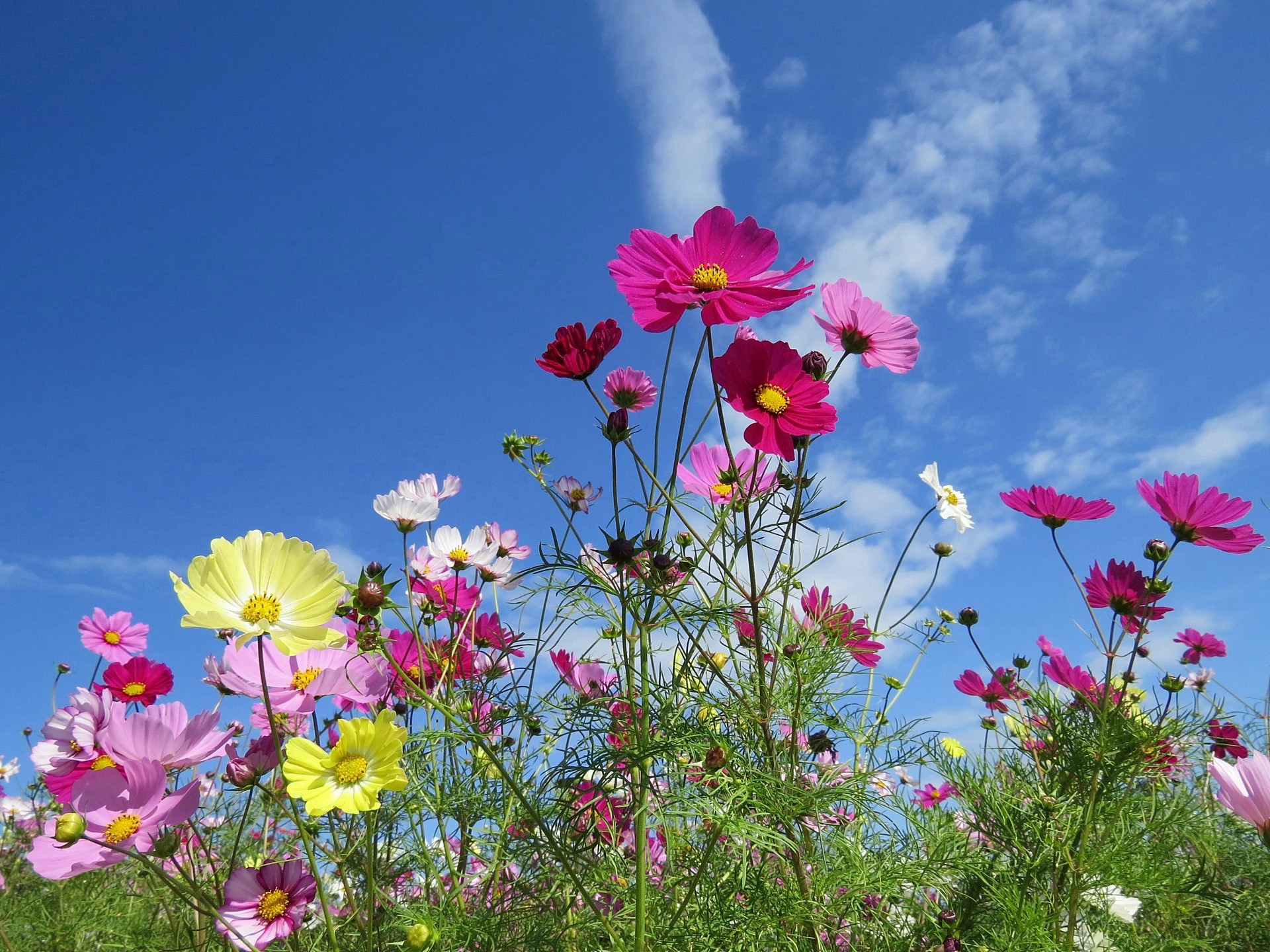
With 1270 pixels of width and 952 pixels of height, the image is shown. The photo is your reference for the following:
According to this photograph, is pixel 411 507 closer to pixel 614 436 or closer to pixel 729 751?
pixel 614 436

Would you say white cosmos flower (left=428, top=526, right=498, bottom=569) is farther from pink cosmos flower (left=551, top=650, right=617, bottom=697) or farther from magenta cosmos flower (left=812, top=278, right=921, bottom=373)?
magenta cosmos flower (left=812, top=278, right=921, bottom=373)

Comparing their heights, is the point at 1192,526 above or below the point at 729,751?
above

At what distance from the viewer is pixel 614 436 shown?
0.99 meters

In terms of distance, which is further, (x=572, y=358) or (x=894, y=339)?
(x=894, y=339)

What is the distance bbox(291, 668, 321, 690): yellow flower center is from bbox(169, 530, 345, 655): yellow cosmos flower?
11.0 inches

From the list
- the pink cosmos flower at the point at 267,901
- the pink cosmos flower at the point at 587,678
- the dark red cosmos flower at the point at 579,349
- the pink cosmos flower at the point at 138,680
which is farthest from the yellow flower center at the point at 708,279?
the pink cosmos flower at the point at 138,680

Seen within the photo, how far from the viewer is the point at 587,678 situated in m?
1.20

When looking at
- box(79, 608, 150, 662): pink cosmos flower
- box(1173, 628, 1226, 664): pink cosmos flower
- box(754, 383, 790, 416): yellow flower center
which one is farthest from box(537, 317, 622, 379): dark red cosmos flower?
box(1173, 628, 1226, 664): pink cosmos flower

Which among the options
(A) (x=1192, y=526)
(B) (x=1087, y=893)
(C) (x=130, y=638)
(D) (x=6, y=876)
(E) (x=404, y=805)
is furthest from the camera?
(D) (x=6, y=876)

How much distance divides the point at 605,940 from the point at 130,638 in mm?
1607

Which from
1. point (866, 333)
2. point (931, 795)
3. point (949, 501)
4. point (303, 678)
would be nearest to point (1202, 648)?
point (931, 795)

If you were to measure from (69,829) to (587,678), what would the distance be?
62 centimetres

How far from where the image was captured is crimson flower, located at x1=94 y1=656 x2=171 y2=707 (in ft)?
4.68

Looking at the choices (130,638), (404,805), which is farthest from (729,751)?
(130,638)
